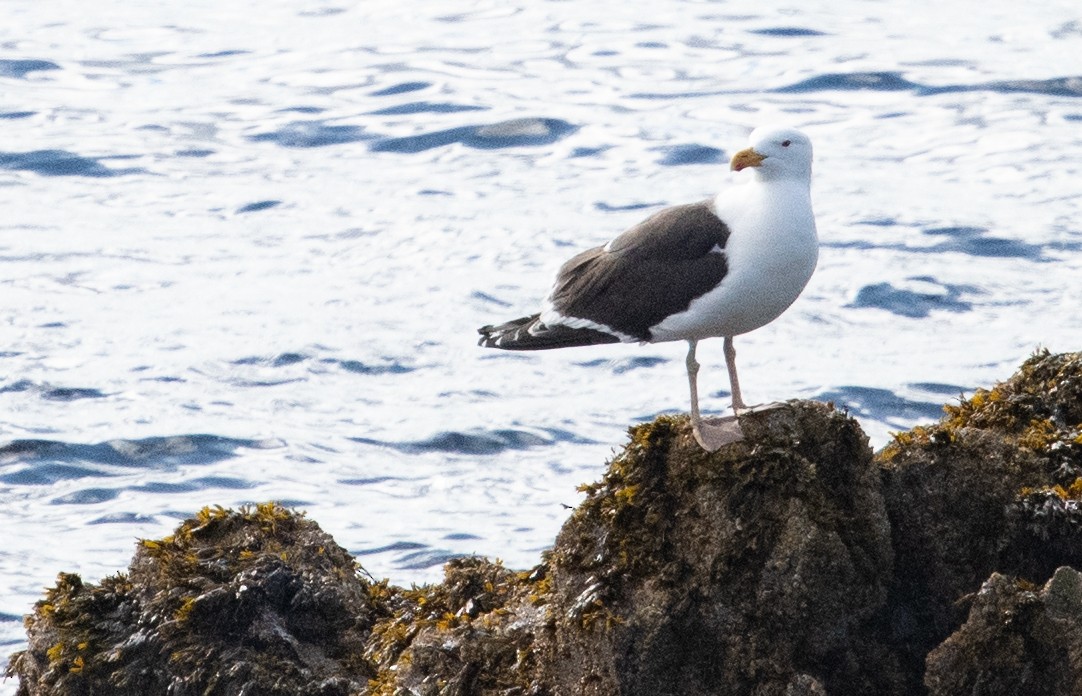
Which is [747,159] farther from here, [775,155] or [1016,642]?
[1016,642]

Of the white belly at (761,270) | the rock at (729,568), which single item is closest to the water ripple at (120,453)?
the white belly at (761,270)

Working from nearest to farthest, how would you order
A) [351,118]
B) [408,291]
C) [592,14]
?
[408,291], [351,118], [592,14]

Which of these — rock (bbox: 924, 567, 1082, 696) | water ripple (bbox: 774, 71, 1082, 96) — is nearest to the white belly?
rock (bbox: 924, 567, 1082, 696)

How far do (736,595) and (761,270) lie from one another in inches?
63.0

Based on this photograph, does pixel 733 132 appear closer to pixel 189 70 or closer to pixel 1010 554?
pixel 189 70

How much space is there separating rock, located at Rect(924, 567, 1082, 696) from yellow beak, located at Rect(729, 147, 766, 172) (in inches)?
88.9

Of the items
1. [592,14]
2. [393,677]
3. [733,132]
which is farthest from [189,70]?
[393,677]

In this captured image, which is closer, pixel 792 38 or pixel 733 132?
pixel 733 132

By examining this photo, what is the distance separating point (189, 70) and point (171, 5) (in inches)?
148

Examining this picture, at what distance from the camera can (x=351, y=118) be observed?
72.1 feet

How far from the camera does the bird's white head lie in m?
6.66

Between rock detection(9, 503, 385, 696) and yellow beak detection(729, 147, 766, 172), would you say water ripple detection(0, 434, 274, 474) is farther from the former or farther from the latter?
yellow beak detection(729, 147, 766, 172)

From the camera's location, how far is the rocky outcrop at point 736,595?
5188 millimetres

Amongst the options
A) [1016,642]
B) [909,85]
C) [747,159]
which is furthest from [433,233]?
[1016,642]
